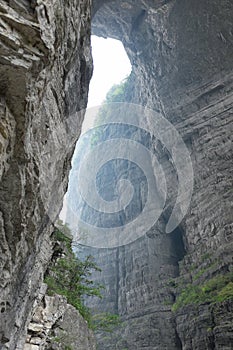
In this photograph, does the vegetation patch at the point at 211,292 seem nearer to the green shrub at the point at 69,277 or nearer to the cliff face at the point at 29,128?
the green shrub at the point at 69,277

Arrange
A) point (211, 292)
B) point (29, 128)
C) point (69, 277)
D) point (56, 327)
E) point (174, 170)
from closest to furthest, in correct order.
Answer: point (29, 128) < point (56, 327) < point (69, 277) < point (211, 292) < point (174, 170)

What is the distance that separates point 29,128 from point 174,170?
57.9 ft

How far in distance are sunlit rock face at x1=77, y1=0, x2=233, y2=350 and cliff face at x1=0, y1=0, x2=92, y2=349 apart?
31.0 feet

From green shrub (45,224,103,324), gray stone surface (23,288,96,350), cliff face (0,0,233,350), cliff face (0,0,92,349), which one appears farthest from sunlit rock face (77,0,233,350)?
cliff face (0,0,92,349)

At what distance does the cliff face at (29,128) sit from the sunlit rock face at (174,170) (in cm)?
Result: 943

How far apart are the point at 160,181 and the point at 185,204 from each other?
342 centimetres

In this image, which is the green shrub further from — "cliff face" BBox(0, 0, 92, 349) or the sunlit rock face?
the sunlit rock face

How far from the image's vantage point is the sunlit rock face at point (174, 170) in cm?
1642

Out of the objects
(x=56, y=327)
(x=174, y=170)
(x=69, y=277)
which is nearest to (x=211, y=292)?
(x=69, y=277)

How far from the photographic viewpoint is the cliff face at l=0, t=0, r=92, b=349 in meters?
4.42

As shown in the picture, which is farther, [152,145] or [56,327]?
[152,145]

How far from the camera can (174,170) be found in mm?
22000

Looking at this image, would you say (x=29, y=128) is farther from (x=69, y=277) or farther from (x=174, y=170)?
(x=174, y=170)

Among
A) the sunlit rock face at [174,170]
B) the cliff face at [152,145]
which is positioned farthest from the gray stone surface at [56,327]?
the sunlit rock face at [174,170]
